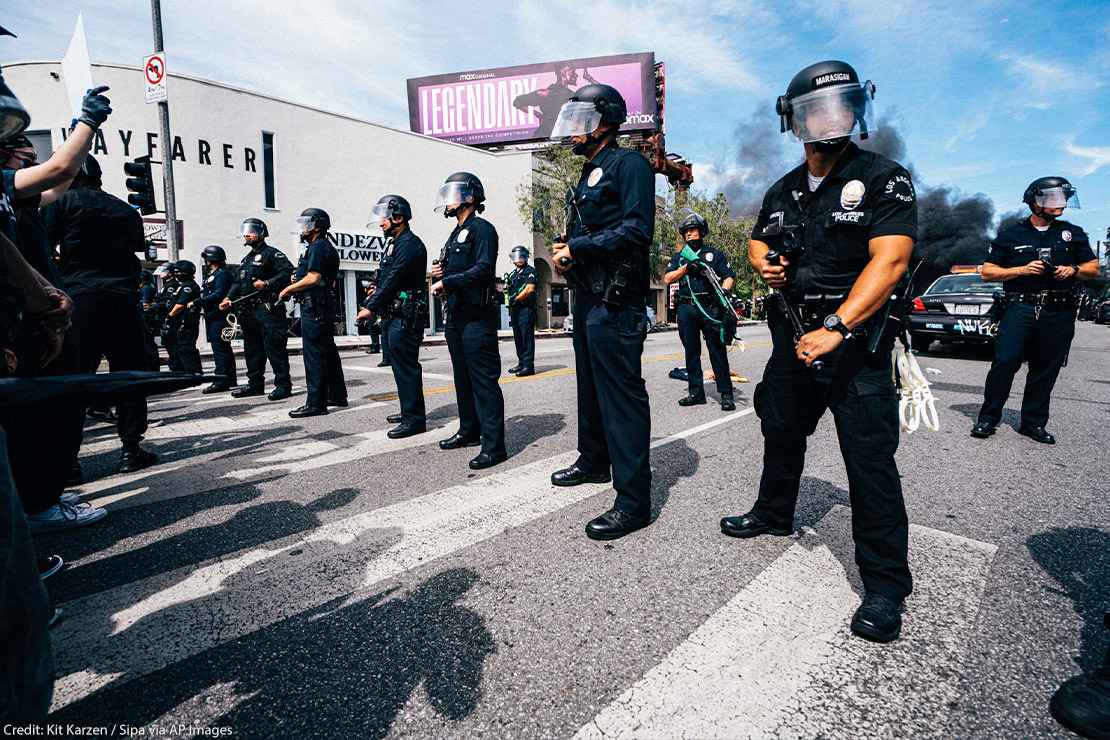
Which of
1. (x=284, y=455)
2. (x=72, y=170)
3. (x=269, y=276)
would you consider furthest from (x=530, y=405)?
(x=72, y=170)

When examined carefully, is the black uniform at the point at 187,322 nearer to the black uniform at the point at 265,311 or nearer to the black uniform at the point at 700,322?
the black uniform at the point at 265,311

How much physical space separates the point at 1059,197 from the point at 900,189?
402 centimetres

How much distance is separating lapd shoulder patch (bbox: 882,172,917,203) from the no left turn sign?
1347 cm

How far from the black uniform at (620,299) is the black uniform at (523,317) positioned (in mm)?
6461

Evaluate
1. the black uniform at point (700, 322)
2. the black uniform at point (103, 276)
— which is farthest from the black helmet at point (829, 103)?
the black uniform at point (103, 276)

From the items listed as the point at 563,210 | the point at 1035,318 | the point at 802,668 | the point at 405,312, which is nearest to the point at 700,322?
the point at 1035,318

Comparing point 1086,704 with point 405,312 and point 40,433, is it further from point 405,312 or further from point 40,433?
point 405,312

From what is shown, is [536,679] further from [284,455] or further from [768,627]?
[284,455]

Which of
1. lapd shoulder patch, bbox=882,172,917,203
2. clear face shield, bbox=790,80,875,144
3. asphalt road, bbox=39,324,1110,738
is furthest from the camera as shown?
clear face shield, bbox=790,80,875,144

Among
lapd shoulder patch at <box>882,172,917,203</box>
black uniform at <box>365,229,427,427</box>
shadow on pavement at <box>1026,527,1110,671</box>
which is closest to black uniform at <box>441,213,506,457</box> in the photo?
black uniform at <box>365,229,427,427</box>

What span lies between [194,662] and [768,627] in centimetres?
195

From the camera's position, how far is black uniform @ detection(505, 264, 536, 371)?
31.6ft

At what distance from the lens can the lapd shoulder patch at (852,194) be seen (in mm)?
2123

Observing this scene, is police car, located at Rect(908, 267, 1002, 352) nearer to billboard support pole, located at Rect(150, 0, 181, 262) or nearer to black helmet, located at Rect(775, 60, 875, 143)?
black helmet, located at Rect(775, 60, 875, 143)
